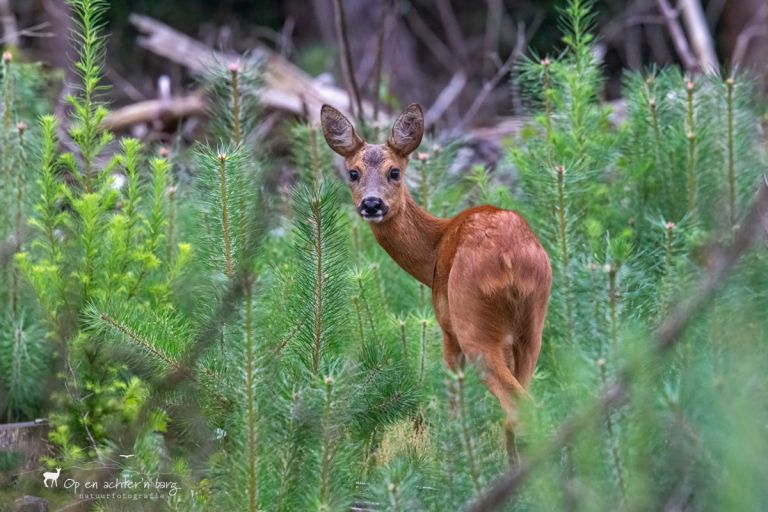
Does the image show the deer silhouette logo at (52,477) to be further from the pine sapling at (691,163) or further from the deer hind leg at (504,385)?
the pine sapling at (691,163)

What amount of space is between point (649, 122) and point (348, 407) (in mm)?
2481

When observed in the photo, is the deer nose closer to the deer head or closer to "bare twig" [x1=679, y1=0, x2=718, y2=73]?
the deer head

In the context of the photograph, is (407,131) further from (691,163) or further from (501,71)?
(501,71)

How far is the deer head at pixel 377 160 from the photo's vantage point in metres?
3.88

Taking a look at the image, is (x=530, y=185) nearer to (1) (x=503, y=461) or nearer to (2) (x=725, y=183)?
(2) (x=725, y=183)

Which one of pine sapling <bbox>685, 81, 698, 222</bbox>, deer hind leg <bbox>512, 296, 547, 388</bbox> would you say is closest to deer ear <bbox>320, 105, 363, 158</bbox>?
deer hind leg <bbox>512, 296, 547, 388</bbox>

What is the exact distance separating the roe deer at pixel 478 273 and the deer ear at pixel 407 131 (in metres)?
0.16

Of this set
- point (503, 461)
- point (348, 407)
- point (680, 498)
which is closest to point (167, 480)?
point (348, 407)

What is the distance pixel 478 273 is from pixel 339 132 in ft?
3.29

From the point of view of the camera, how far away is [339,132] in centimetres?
419

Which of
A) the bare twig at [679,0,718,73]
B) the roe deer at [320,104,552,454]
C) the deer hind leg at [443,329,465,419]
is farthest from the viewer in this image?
the bare twig at [679,0,718,73]

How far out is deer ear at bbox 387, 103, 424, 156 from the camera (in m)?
4.13

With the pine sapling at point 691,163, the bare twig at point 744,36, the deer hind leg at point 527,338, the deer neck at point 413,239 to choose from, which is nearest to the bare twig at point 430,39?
the bare twig at point 744,36

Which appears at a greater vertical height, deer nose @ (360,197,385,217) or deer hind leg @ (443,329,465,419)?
deer nose @ (360,197,385,217)
